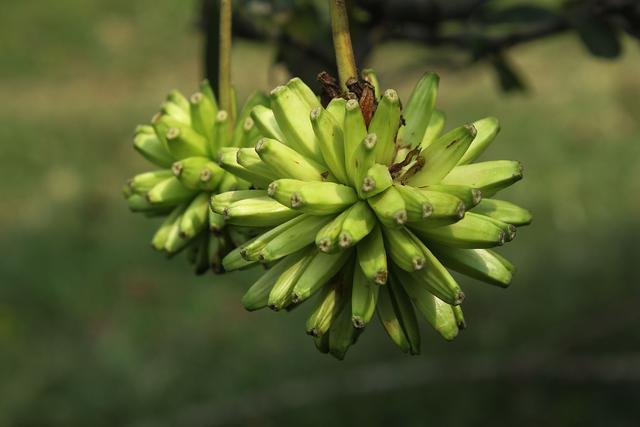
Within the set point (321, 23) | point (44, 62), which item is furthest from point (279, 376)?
point (44, 62)

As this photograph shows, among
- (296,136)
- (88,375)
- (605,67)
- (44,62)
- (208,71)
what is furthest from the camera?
(44,62)

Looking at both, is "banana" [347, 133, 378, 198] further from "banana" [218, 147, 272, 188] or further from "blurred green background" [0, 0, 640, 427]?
"blurred green background" [0, 0, 640, 427]

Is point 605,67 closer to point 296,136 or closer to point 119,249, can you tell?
point 119,249

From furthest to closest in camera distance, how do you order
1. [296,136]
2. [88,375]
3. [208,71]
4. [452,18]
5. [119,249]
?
[119,249] → [88,375] → [452,18] → [208,71] → [296,136]

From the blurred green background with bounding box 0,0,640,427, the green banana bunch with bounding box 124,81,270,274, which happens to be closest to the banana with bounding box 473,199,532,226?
the green banana bunch with bounding box 124,81,270,274

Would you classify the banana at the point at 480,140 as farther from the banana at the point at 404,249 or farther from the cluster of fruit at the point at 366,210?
the banana at the point at 404,249

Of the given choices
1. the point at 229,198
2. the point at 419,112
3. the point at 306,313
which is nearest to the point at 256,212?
the point at 229,198

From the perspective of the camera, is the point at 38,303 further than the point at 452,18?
Yes
